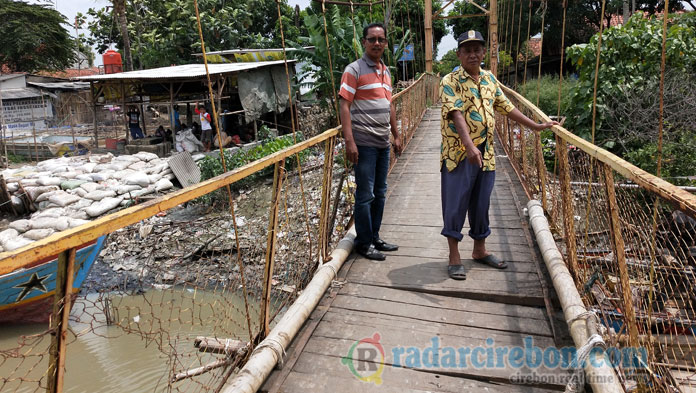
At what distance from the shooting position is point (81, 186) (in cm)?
1125

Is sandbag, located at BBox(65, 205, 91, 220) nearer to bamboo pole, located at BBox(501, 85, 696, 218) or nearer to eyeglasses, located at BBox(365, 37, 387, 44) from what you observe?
eyeglasses, located at BBox(365, 37, 387, 44)

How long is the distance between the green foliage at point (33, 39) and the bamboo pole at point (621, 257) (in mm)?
28126

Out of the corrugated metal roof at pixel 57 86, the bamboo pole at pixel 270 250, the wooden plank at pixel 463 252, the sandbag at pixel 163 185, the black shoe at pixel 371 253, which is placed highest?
the corrugated metal roof at pixel 57 86

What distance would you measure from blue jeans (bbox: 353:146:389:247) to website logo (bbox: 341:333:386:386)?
36.6 inches

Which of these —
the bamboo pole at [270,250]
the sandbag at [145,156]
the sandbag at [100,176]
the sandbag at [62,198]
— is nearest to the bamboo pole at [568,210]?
the bamboo pole at [270,250]

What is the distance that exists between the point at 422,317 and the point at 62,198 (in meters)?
10.6

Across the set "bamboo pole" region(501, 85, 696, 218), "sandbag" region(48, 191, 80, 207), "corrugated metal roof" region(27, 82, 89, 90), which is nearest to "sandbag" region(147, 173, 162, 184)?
"sandbag" region(48, 191, 80, 207)

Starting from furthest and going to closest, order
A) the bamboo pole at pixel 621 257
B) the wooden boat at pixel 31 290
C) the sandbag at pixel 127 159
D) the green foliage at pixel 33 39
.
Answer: the green foliage at pixel 33 39
the sandbag at pixel 127 159
the wooden boat at pixel 31 290
the bamboo pole at pixel 621 257

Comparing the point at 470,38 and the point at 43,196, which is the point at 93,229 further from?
the point at 43,196

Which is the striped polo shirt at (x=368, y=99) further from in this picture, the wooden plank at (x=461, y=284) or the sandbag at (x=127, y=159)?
the sandbag at (x=127, y=159)

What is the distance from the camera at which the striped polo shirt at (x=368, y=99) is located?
2.79m

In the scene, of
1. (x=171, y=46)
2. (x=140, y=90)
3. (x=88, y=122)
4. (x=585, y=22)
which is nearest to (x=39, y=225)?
(x=140, y=90)

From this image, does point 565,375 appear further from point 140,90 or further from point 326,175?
point 140,90

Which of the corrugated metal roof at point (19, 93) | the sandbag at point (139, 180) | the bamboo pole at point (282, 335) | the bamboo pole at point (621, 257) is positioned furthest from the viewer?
the corrugated metal roof at point (19, 93)
